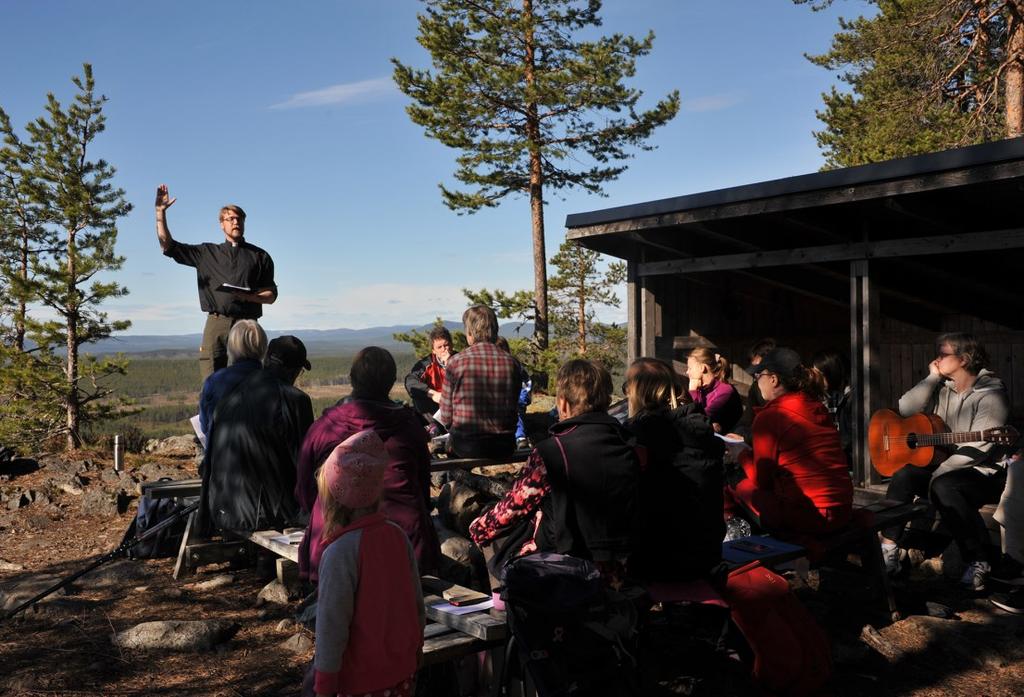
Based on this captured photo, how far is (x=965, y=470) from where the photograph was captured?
533 cm

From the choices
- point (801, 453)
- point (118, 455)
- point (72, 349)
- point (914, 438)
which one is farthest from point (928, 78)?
point (72, 349)

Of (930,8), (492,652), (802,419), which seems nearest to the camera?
(492,652)

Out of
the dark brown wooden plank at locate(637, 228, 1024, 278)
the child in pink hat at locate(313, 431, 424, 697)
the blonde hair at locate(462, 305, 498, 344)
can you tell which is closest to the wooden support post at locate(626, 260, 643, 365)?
the dark brown wooden plank at locate(637, 228, 1024, 278)

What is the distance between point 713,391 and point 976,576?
1.99 metres

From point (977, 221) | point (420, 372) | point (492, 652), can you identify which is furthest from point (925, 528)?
point (420, 372)

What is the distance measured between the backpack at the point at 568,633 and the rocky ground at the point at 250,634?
1040mm

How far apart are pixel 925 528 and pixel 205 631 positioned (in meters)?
4.82

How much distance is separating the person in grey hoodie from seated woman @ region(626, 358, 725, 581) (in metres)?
2.41

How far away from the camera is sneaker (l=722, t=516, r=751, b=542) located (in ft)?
16.5

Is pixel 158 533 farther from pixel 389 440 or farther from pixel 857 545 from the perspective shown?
pixel 857 545

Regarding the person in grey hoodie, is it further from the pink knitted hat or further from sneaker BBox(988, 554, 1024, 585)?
the pink knitted hat

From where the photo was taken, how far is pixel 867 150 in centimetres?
1955

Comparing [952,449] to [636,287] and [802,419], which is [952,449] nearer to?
[802,419]

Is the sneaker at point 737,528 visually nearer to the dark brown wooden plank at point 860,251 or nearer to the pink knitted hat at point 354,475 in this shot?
the dark brown wooden plank at point 860,251
